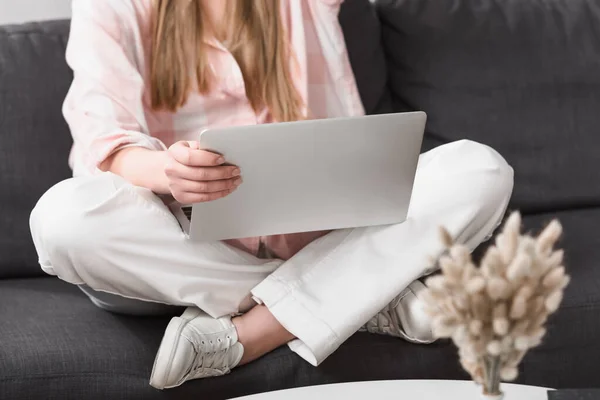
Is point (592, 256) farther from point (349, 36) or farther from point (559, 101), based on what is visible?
point (349, 36)

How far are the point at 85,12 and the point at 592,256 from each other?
3.06ft

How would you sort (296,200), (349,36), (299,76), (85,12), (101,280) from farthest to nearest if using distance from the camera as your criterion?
(349,36), (299,76), (85,12), (101,280), (296,200)

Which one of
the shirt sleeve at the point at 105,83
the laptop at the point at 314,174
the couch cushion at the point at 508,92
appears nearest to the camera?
the laptop at the point at 314,174

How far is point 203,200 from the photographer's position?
1.14m

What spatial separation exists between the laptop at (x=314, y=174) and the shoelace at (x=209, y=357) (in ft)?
0.48

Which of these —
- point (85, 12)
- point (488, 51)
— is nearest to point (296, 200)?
point (85, 12)

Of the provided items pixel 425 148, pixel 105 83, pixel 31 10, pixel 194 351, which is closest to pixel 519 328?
pixel 194 351

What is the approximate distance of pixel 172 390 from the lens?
121 centimetres

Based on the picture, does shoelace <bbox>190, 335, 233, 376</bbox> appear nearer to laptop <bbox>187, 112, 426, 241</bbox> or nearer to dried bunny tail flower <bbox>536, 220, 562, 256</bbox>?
laptop <bbox>187, 112, 426, 241</bbox>

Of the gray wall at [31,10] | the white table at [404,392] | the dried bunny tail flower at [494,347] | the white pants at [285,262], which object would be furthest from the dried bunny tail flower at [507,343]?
the gray wall at [31,10]

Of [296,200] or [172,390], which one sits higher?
[296,200]

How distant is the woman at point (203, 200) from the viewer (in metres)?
1.23

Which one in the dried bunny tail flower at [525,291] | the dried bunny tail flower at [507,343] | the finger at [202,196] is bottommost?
the finger at [202,196]

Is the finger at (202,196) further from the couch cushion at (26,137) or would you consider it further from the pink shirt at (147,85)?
the couch cushion at (26,137)
